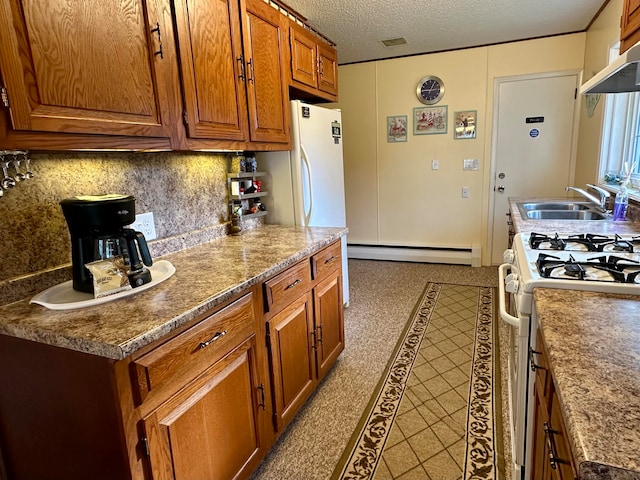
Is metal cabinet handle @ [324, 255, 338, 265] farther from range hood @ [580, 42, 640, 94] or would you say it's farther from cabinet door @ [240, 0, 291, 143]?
range hood @ [580, 42, 640, 94]

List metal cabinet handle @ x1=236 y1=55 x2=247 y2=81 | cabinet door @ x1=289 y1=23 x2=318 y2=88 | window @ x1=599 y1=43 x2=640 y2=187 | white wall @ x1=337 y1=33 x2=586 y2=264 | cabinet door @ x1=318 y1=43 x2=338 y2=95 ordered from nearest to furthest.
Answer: metal cabinet handle @ x1=236 y1=55 x2=247 y2=81
cabinet door @ x1=289 y1=23 x2=318 y2=88
window @ x1=599 y1=43 x2=640 y2=187
cabinet door @ x1=318 y1=43 x2=338 y2=95
white wall @ x1=337 y1=33 x2=586 y2=264

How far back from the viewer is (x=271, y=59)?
2199 mm

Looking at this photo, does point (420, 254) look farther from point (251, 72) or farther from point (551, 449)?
point (551, 449)

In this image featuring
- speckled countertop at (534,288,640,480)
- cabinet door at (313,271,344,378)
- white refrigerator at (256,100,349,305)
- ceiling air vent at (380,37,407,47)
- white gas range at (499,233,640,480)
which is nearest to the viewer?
speckled countertop at (534,288,640,480)

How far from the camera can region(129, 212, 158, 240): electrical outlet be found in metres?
1.73

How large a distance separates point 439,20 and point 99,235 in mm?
3181

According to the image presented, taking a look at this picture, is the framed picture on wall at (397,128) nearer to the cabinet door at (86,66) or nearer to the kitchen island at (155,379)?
the kitchen island at (155,379)

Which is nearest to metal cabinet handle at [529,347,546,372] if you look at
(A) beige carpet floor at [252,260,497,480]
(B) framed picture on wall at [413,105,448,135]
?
(A) beige carpet floor at [252,260,497,480]

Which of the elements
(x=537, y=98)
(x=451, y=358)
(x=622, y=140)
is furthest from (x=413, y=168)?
(x=451, y=358)

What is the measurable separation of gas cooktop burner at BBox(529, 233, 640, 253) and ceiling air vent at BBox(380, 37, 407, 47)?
276 centimetres

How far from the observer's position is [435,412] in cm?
194

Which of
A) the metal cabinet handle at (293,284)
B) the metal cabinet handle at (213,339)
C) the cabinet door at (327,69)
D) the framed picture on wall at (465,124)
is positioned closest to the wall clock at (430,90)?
the framed picture on wall at (465,124)

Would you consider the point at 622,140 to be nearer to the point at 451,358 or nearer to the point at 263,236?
the point at 451,358

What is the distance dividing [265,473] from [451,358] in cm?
136
